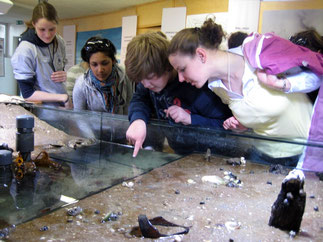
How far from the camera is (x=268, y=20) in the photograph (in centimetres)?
352

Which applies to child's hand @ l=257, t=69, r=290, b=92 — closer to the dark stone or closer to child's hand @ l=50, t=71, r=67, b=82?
the dark stone

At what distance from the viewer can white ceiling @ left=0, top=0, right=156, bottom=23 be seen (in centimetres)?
511

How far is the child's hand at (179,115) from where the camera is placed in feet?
5.43

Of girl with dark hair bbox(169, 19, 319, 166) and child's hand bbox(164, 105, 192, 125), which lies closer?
girl with dark hair bbox(169, 19, 319, 166)

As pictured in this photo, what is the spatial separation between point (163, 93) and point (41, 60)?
4.86 feet

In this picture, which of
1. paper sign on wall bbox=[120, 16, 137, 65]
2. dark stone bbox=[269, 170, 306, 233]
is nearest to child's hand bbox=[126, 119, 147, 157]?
dark stone bbox=[269, 170, 306, 233]

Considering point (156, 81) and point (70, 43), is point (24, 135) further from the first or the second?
point (70, 43)

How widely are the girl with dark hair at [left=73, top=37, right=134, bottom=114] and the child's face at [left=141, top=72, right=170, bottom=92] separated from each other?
0.73 m

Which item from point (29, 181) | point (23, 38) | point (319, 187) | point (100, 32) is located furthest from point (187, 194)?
point (100, 32)

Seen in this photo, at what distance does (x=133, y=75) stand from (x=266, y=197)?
0.98m

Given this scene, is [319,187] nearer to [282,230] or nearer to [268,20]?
[282,230]

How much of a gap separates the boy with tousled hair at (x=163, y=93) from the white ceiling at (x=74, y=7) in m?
3.51

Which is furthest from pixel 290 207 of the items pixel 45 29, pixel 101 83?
pixel 45 29

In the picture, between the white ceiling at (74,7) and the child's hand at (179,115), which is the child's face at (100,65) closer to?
the child's hand at (179,115)
